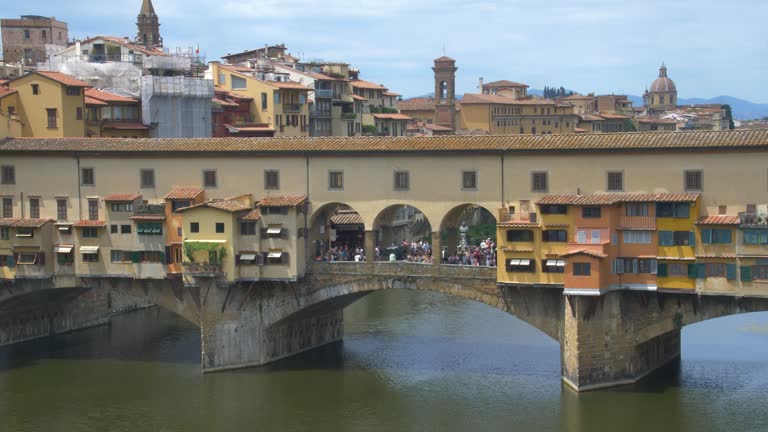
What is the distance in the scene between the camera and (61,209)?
50219 millimetres

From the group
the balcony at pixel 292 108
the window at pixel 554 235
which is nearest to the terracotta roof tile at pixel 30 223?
the window at pixel 554 235

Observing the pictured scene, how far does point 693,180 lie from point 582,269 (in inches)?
198

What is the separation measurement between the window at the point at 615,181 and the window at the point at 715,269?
168 inches

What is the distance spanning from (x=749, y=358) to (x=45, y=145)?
30.8 meters

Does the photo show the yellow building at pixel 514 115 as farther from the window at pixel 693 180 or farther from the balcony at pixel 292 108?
the window at pixel 693 180

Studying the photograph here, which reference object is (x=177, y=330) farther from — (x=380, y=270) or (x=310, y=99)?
(x=310, y=99)

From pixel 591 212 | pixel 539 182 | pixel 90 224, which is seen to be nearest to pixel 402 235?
pixel 90 224

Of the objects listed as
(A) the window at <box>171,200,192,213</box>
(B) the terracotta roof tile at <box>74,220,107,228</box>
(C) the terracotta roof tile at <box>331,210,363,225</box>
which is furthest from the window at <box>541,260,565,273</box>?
(B) the terracotta roof tile at <box>74,220,107,228</box>

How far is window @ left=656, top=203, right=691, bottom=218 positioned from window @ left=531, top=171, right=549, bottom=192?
431 centimetres

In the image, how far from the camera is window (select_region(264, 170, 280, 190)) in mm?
47781

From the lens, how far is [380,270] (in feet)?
153

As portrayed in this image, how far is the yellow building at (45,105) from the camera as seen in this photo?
187ft

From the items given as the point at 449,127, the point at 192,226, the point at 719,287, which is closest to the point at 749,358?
the point at 719,287

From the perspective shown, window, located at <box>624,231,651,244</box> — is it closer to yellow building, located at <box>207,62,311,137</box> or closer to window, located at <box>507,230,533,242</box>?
window, located at <box>507,230,533,242</box>
